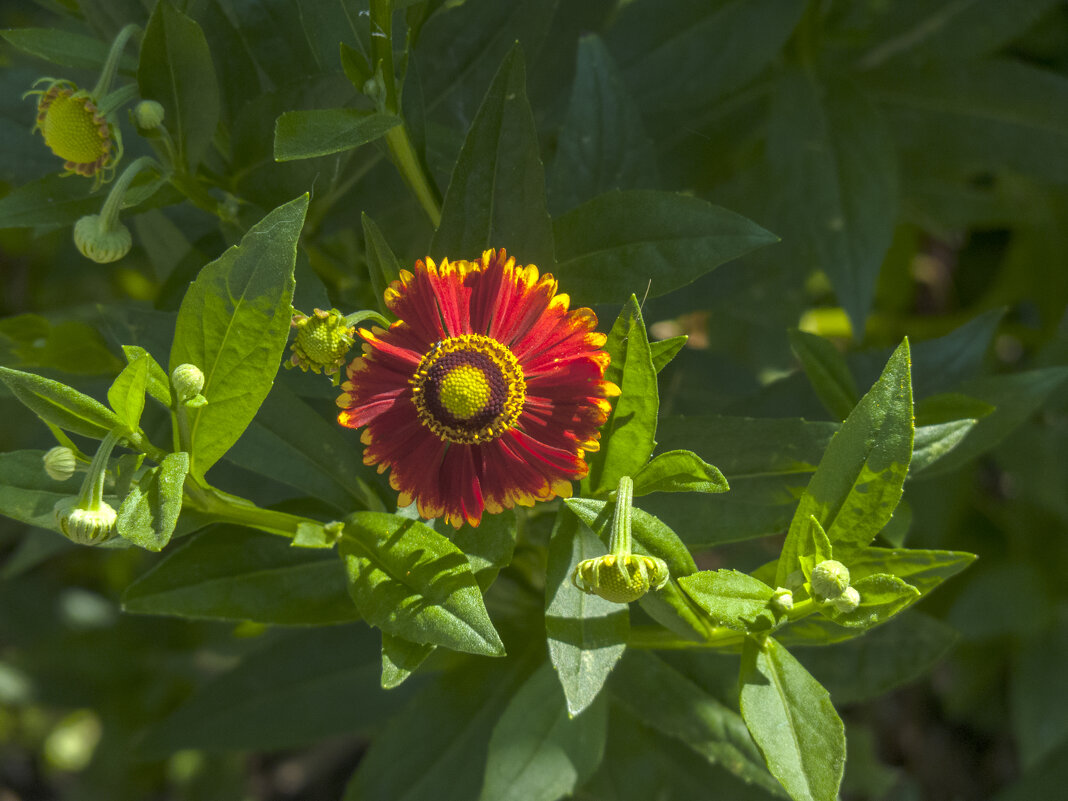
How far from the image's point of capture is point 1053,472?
5.35 ft

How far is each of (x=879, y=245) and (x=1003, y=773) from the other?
1.47m

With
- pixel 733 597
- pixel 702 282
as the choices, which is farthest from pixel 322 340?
pixel 702 282

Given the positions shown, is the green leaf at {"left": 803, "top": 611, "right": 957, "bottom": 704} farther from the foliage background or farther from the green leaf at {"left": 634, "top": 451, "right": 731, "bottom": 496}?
the green leaf at {"left": 634, "top": 451, "right": 731, "bottom": 496}

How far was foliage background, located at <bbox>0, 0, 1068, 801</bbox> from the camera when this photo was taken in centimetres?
110

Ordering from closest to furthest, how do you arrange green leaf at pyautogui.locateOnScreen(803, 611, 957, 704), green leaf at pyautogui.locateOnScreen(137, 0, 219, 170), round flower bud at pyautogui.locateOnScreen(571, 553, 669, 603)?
round flower bud at pyautogui.locateOnScreen(571, 553, 669, 603), green leaf at pyautogui.locateOnScreen(137, 0, 219, 170), green leaf at pyautogui.locateOnScreen(803, 611, 957, 704)

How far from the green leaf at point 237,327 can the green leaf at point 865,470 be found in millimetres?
445

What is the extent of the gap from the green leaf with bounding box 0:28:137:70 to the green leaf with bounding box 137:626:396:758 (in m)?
0.86

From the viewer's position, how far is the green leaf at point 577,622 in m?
0.81

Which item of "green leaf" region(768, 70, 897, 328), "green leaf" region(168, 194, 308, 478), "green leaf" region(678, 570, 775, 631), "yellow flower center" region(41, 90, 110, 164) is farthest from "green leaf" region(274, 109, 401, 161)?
"green leaf" region(768, 70, 897, 328)

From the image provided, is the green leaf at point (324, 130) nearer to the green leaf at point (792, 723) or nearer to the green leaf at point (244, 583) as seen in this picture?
the green leaf at point (244, 583)

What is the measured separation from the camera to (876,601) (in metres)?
0.78

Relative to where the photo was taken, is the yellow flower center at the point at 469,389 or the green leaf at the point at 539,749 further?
the green leaf at the point at 539,749

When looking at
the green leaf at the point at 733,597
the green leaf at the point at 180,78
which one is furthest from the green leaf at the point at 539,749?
the green leaf at the point at 180,78

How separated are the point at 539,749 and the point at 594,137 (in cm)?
66
